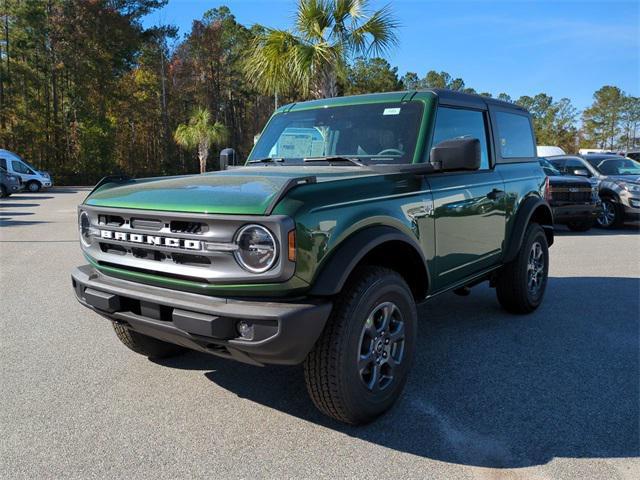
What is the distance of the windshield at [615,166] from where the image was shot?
44.2 ft

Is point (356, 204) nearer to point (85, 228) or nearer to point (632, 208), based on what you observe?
point (85, 228)

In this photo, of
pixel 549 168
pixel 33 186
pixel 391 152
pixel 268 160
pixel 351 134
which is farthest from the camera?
pixel 33 186

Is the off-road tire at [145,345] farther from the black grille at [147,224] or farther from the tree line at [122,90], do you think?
the tree line at [122,90]

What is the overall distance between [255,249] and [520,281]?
3238mm

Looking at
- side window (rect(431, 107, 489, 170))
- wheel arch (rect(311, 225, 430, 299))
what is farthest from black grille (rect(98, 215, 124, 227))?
side window (rect(431, 107, 489, 170))

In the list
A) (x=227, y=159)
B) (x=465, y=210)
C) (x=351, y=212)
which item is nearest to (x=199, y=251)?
(x=351, y=212)

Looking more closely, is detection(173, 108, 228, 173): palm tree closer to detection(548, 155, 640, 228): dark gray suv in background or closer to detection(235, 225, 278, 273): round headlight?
detection(548, 155, 640, 228): dark gray suv in background

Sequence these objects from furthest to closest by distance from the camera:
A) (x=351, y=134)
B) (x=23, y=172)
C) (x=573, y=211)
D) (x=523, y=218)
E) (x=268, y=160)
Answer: (x=23, y=172) < (x=573, y=211) < (x=523, y=218) < (x=268, y=160) < (x=351, y=134)

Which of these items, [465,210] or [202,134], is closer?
[465,210]

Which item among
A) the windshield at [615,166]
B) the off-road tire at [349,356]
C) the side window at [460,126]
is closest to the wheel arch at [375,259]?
the off-road tire at [349,356]

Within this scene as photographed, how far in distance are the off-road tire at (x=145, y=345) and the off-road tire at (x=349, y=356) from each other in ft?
5.29

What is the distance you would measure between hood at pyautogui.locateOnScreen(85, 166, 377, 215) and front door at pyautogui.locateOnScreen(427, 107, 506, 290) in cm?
69

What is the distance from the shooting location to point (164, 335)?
280 centimetres

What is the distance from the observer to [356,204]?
2875 mm
